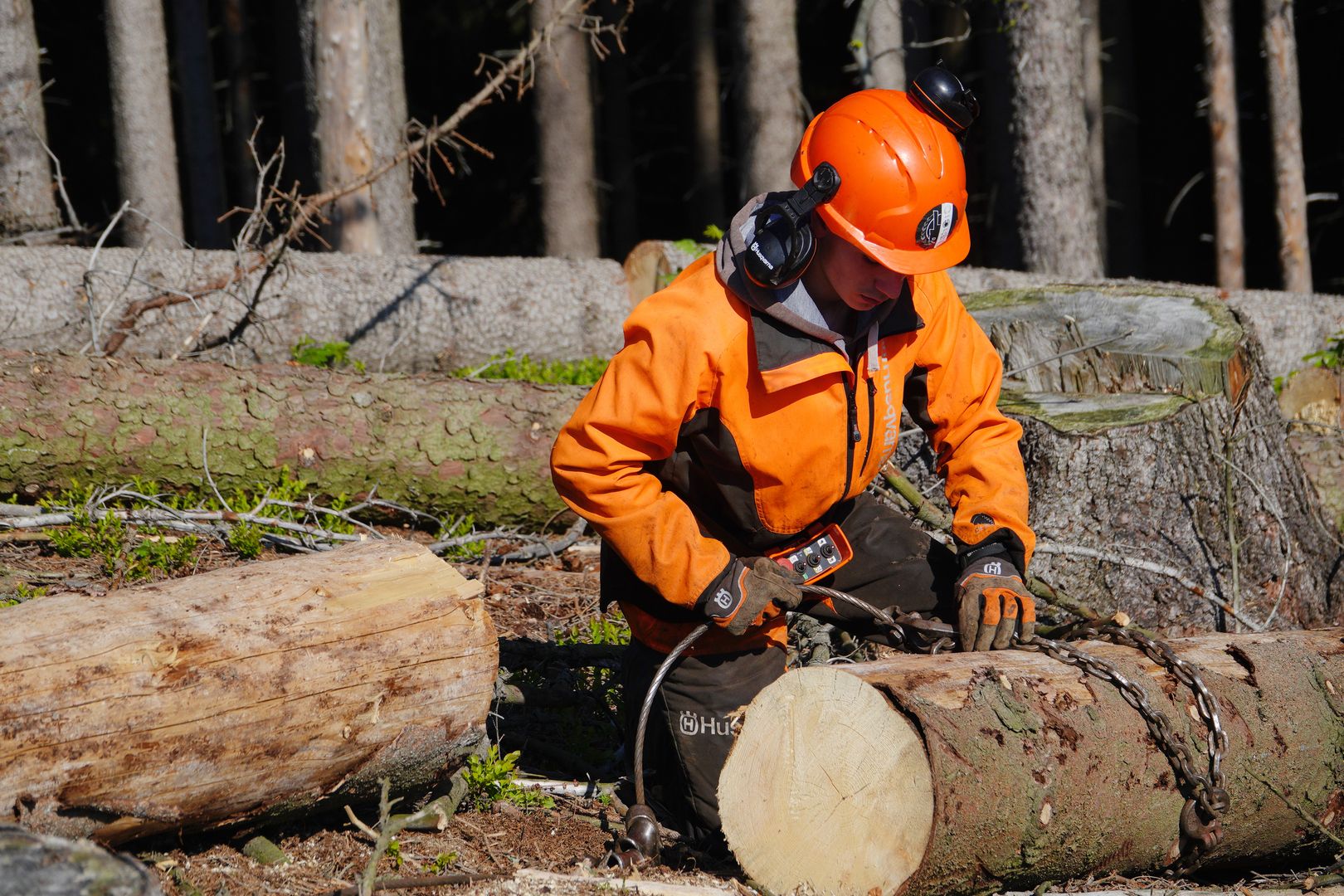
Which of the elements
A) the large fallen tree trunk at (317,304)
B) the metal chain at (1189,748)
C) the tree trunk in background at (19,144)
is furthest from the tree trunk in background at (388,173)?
the metal chain at (1189,748)

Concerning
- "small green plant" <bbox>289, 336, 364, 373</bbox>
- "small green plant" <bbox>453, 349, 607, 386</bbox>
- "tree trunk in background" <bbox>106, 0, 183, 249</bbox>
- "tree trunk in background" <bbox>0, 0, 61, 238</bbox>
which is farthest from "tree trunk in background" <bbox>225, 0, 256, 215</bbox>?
"small green plant" <bbox>289, 336, 364, 373</bbox>

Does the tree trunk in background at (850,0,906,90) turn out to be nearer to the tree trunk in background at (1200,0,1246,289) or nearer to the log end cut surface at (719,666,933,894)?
the tree trunk in background at (1200,0,1246,289)

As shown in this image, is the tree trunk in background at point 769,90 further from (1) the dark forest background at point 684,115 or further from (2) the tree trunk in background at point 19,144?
(2) the tree trunk in background at point 19,144

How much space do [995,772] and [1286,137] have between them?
10968mm

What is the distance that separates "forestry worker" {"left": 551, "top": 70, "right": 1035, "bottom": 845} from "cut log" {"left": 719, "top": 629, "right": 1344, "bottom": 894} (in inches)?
15.6

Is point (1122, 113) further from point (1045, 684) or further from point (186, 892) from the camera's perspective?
point (186, 892)

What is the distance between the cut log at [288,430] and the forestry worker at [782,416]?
2086mm

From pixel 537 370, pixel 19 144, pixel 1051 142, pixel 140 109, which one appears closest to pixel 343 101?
pixel 19 144

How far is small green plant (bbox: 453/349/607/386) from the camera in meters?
A: 6.98

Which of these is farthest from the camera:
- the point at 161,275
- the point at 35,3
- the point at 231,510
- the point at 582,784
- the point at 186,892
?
the point at 35,3

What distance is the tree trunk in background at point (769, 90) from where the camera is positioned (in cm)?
973

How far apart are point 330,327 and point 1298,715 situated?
5371 millimetres

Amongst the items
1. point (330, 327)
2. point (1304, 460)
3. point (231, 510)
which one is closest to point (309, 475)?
point (231, 510)

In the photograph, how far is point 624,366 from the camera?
116 inches
